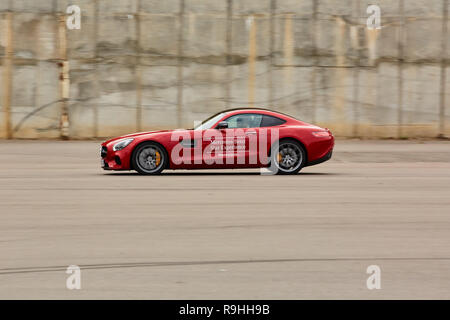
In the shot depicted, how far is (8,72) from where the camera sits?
84.0 feet

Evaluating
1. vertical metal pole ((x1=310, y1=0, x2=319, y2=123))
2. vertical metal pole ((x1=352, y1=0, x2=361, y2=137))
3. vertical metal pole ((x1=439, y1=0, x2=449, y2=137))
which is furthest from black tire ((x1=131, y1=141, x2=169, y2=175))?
vertical metal pole ((x1=439, y1=0, x2=449, y2=137))

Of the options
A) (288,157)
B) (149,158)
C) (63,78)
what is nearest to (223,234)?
(149,158)

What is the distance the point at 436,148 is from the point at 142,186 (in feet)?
40.9

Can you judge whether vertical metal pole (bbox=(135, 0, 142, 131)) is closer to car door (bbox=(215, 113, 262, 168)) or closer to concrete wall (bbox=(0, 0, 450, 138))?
concrete wall (bbox=(0, 0, 450, 138))

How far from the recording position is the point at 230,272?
275 inches

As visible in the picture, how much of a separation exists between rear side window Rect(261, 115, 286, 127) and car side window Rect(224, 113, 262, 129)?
8cm

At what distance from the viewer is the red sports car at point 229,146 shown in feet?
49.5

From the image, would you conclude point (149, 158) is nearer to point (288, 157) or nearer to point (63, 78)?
point (288, 157)

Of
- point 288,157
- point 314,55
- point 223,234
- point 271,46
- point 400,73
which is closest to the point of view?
point 223,234

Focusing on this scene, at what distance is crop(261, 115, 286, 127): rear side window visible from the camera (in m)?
15.6

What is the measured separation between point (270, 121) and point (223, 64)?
10763 millimetres

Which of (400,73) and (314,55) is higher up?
(314,55)

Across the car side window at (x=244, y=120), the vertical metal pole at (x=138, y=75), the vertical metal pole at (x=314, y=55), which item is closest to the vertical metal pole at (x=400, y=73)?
the vertical metal pole at (x=314, y=55)
